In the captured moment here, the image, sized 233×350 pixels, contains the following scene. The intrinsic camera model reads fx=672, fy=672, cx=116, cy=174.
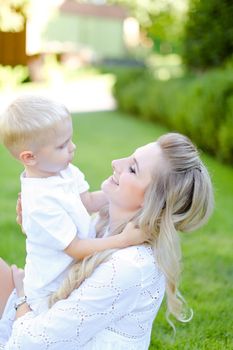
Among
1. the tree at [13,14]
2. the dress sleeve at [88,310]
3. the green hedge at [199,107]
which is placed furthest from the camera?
the tree at [13,14]

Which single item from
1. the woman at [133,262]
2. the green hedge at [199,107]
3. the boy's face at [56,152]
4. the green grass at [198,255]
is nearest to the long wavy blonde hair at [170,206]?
the woman at [133,262]

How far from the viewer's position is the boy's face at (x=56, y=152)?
262 centimetres

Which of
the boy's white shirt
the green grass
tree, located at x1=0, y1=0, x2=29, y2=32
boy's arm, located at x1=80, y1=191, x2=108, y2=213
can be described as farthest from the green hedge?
the boy's white shirt

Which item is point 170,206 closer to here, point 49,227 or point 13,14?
point 49,227

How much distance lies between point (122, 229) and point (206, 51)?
10038mm

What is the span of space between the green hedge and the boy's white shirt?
Answer: 20.6ft

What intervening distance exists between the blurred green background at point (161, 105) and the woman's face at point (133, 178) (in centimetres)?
126

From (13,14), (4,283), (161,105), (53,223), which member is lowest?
(161,105)

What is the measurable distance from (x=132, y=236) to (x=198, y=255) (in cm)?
260

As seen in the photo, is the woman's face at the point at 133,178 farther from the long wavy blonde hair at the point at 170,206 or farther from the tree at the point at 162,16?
the tree at the point at 162,16

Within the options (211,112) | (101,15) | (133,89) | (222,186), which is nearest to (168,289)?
(222,186)

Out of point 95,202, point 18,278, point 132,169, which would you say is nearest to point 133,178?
point 132,169

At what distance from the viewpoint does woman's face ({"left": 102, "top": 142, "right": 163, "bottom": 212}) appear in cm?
262

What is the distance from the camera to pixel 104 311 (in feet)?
8.40
